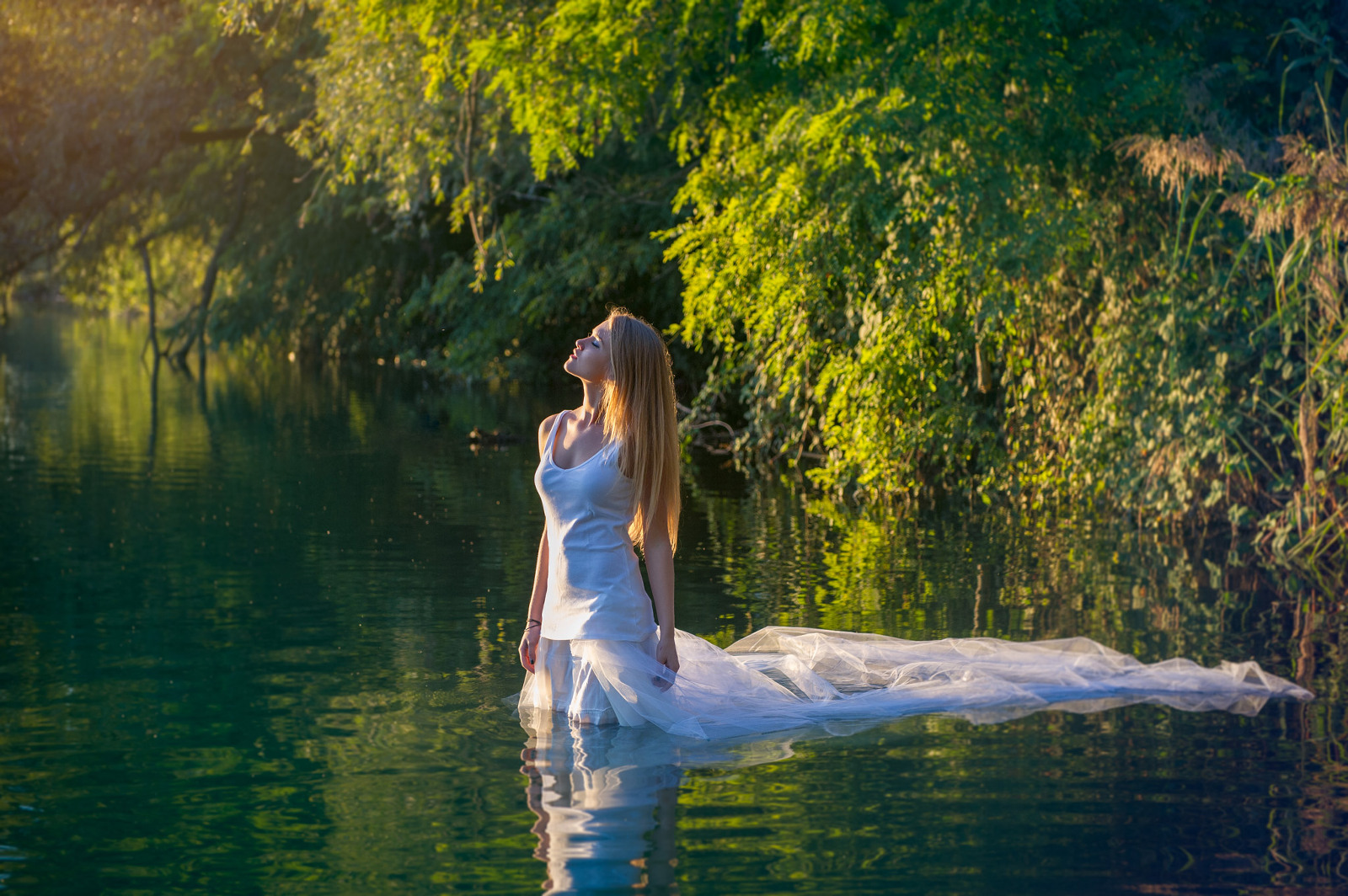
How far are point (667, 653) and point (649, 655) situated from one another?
5.9 inches

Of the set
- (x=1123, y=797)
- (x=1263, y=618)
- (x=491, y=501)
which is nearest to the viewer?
(x=1123, y=797)

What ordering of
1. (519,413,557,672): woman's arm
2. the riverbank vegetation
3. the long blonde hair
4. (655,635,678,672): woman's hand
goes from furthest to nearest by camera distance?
the riverbank vegetation, (519,413,557,672): woman's arm, (655,635,678,672): woman's hand, the long blonde hair

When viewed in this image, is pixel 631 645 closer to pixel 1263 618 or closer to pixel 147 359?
pixel 1263 618

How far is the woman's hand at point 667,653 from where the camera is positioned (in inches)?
245

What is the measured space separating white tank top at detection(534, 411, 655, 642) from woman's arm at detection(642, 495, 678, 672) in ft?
0.44

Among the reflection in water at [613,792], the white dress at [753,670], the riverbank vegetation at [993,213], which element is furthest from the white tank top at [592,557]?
the riverbank vegetation at [993,213]

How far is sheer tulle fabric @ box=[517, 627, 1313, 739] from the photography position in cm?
632

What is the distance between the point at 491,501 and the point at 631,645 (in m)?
8.64

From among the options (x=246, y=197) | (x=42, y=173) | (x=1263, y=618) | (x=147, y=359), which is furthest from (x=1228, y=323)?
(x=147, y=359)

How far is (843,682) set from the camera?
7.26 m

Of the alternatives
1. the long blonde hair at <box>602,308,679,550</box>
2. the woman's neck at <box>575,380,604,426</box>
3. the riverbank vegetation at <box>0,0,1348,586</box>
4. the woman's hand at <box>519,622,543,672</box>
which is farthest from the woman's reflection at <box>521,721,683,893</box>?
the riverbank vegetation at <box>0,0,1348,586</box>

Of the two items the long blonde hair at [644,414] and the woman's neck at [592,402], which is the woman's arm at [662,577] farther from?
the woman's neck at [592,402]

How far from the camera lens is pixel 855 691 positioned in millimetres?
7137

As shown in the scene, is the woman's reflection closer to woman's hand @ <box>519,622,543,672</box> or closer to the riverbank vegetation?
woman's hand @ <box>519,622,543,672</box>
